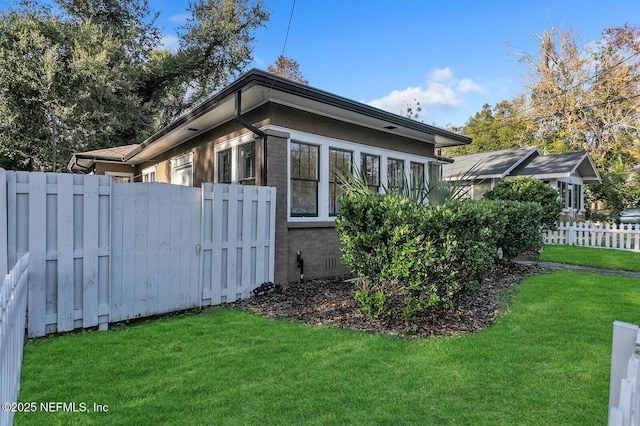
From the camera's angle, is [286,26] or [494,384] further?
[286,26]

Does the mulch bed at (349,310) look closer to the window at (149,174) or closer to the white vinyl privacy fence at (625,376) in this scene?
the white vinyl privacy fence at (625,376)

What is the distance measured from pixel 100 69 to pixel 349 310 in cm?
1814

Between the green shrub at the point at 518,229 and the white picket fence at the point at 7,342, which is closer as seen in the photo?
the white picket fence at the point at 7,342

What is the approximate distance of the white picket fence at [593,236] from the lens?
437 inches

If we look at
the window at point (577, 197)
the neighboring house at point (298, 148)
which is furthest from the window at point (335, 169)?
the window at point (577, 197)

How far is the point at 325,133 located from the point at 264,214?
253cm

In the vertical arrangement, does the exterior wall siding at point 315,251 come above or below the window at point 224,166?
below

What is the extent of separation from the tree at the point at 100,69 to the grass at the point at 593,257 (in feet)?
60.3

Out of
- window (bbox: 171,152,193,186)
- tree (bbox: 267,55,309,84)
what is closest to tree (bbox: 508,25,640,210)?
tree (bbox: 267,55,309,84)

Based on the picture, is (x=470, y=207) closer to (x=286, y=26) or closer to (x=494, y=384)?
(x=494, y=384)

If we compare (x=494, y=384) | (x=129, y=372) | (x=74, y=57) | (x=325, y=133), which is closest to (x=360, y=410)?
(x=494, y=384)

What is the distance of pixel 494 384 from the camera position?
2.86m

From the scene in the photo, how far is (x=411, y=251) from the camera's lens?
4.12 metres

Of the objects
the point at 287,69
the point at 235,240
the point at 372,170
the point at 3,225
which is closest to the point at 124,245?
the point at 3,225
